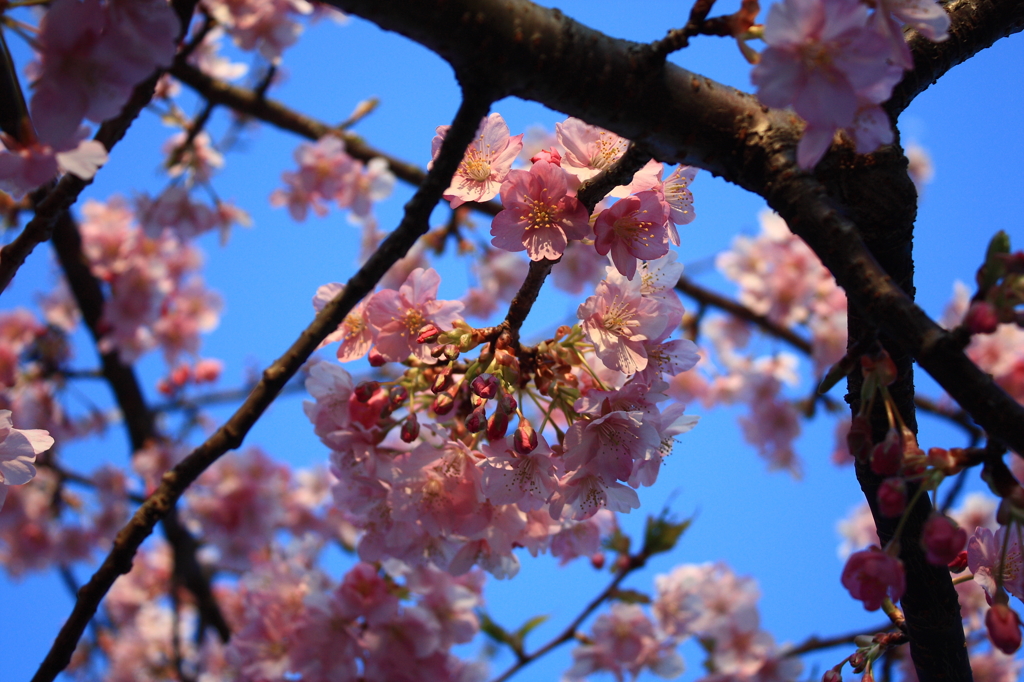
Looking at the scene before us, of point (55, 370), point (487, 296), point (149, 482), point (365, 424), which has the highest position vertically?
point (487, 296)

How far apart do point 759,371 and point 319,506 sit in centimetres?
384

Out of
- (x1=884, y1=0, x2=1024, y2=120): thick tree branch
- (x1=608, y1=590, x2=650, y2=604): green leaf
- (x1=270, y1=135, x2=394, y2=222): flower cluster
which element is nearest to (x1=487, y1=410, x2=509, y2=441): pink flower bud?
(x1=884, y1=0, x2=1024, y2=120): thick tree branch

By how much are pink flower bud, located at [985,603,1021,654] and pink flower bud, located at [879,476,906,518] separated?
0.76ft

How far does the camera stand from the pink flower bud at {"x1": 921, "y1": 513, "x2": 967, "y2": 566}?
844 mm

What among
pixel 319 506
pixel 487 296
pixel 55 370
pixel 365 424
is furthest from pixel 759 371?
pixel 55 370

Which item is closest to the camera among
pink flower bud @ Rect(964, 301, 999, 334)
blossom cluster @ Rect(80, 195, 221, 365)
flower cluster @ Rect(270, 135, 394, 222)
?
pink flower bud @ Rect(964, 301, 999, 334)

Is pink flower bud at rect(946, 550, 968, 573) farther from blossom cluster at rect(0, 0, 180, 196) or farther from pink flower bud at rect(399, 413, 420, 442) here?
blossom cluster at rect(0, 0, 180, 196)

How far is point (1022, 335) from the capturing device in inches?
156

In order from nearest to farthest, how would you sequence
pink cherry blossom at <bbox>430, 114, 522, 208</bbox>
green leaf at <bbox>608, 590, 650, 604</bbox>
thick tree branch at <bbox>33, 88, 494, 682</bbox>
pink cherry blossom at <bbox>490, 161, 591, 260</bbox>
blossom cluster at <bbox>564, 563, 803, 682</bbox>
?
thick tree branch at <bbox>33, 88, 494, 682</bbox>, pink cherry blossom at <bbox>490, 161, 591, 260</bbox>, pink cherry blossom at <bbox>430, 114, 522, 208</bbox>, green leaf at <bbox>608, 590, 650, 604</bbox>, blossom cluster at <bbox>564, 563, 803, 682</bbox>

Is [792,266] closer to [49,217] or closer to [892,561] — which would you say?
[892,561]

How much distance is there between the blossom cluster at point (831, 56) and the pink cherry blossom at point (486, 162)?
541mm

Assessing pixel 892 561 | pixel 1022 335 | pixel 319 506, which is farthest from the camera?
pixel 319 506

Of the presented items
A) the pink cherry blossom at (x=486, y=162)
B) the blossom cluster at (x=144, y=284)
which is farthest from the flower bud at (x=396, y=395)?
the blossom cluster at (x=144, y=284)

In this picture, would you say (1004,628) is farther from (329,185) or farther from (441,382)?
(329,185)
